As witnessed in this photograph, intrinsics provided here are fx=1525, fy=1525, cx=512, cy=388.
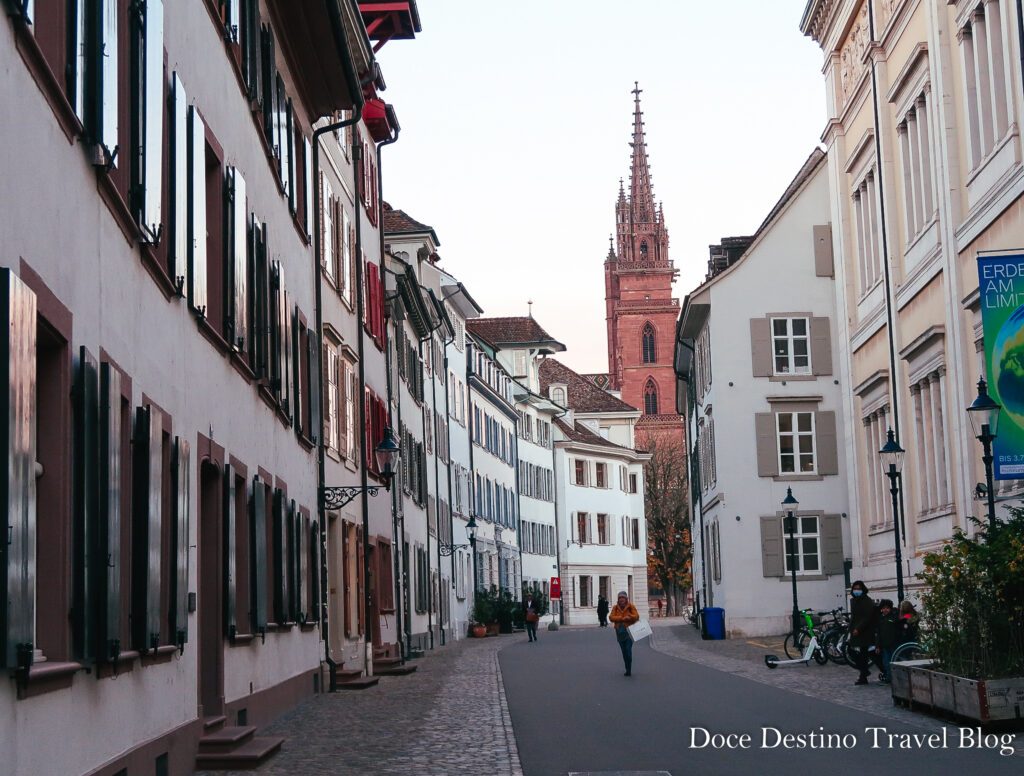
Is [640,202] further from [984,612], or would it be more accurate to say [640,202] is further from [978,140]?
[984,612]

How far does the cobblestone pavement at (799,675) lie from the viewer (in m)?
17.7

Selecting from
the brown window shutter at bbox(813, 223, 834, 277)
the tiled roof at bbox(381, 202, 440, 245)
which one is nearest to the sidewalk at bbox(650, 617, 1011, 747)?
the brown window shutter at bbox(813, 223, 834, 277)

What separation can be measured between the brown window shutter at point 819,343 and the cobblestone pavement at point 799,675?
788 centimetres

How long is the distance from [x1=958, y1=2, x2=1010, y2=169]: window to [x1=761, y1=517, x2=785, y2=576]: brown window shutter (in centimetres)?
1996

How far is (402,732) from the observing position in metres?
16.2

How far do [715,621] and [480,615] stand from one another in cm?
1618

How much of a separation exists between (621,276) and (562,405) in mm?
67178

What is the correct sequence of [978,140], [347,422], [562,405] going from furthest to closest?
[562,405]
[347,422]
[978,140]

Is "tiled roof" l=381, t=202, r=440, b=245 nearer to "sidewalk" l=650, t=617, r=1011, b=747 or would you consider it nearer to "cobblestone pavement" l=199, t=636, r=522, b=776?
"sidewalk" l=650, t=617, r=1011, b=747

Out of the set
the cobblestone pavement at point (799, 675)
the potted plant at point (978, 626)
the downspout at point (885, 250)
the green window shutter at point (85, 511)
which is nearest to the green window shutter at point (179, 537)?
the green window shutter at point (85, 511)

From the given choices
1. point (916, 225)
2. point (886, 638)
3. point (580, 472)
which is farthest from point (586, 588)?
point (886, 638)

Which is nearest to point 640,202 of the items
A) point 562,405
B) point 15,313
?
point 562,405

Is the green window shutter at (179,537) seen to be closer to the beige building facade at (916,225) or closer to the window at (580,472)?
the beige building facade at (916,225)

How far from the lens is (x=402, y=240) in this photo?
154 ft
